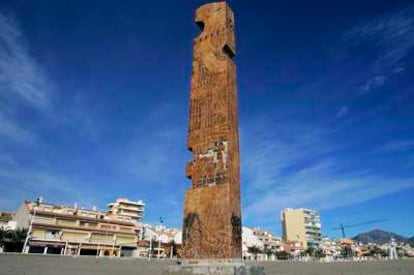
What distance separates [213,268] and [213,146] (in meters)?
2.25

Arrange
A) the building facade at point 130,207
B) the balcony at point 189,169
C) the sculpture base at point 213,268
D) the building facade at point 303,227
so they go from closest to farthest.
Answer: the sculpture base at point 213,268, the balcony at point 189,169, the building facade at point 130,207, the building facade at point 303,227

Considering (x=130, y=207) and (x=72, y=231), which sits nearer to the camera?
(x=72, y=231)

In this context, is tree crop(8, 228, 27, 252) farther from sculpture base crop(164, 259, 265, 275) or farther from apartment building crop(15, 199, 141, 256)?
sculpture base crop(164, 259, 265, 275)

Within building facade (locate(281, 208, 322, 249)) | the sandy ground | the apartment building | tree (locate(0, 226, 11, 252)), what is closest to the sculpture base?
the sandy ground

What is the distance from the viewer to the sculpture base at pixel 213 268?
5172mm

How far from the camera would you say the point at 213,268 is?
534 cm

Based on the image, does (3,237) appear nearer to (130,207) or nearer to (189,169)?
(189,169)

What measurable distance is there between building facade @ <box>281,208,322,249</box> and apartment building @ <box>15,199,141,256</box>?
64.2 meters

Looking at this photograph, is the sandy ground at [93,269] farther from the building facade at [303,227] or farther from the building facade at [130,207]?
the building facade at [303,227]

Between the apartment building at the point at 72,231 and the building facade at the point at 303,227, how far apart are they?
211ft

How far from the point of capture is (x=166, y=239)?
6669 cm

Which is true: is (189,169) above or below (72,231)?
below

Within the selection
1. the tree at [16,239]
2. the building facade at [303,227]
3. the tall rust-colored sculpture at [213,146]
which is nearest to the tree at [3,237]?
the tree at [16,239]

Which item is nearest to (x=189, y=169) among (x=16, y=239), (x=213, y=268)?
(x=213, y=268)
